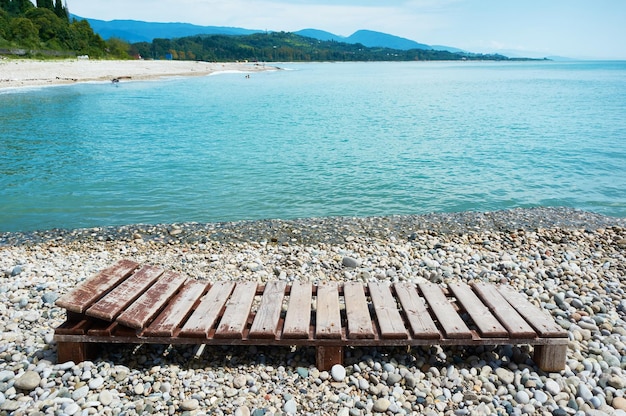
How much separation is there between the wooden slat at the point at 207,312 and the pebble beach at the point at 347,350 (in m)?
0.43

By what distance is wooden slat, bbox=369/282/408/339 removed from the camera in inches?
208

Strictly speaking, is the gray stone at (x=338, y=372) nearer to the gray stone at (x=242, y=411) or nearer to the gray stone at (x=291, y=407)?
the gray stone at (x=291, y=407)

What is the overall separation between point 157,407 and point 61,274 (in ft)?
16.1

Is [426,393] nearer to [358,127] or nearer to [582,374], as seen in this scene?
[582,374]

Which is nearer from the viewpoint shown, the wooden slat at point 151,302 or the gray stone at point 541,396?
the gray stone at point 541,396

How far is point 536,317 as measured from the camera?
5629 mm

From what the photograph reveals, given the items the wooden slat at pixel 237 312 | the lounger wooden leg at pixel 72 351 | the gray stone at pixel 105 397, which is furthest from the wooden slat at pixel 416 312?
the lounger wooden leg at pixel 72 351

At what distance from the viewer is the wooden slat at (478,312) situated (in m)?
5.34

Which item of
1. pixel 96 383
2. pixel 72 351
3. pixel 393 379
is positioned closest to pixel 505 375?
pixel 393 379

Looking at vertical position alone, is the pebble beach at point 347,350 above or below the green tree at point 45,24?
below

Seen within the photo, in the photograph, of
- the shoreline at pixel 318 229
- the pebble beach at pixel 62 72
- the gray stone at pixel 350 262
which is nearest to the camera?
the gray stone at pixel 350 262

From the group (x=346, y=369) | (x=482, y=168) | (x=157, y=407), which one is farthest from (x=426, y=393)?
(x=482, y=168)

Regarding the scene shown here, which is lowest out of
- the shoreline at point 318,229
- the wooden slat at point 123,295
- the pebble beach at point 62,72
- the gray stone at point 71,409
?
the shoreline at point 318,229

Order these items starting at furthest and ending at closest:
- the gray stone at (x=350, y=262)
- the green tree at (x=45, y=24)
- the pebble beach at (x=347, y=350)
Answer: the green tree at (x=45, y=24) < the gray stone at (x=350, y=262) < the pebble beach at (x=347, y=350)
